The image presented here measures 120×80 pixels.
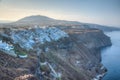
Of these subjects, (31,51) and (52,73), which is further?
(31,51)

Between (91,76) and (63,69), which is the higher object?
(63,69)

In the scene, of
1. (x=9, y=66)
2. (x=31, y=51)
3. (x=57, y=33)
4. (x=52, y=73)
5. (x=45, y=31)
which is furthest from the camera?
(x=57, y=33)

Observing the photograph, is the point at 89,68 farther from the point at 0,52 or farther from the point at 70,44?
the point at 0,52

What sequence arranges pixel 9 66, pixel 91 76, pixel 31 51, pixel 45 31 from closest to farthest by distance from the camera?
pixel 9 66, pixel 31 51, pixel 91 76, pixel 45 31

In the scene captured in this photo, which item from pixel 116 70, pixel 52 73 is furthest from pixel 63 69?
pixel 116 70

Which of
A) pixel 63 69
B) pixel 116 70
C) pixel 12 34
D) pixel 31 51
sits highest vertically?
pixel 12 34

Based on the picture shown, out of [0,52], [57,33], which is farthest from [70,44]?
[0,52]

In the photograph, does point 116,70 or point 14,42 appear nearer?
point 14,42

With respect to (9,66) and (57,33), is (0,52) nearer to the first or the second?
(9,66)

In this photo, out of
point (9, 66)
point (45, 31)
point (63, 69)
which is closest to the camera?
point (9, 66)
